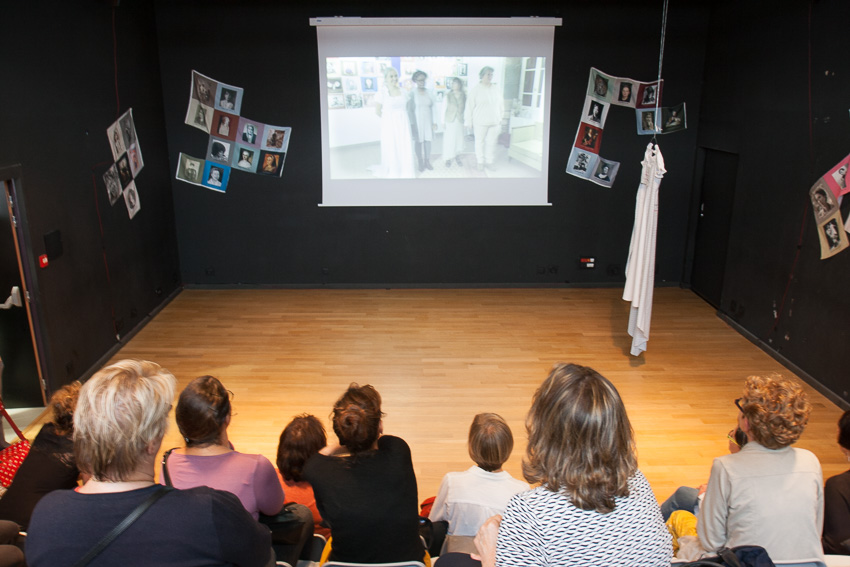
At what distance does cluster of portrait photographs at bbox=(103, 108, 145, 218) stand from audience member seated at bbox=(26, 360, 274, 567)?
→ 461 centimetres

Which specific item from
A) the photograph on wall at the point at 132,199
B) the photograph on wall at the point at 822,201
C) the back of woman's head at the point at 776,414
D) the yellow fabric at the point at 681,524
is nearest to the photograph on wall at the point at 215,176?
the photograph on wall at the point at 132,199

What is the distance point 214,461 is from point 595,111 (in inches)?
231

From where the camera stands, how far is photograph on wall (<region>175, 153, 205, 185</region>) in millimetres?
6934

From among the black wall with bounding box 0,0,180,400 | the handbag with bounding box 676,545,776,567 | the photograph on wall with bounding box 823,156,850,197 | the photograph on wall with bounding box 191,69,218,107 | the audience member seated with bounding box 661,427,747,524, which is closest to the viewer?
the handbag with bounding box 676,545,776,567

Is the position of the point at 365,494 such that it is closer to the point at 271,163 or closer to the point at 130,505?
the point at 130,505

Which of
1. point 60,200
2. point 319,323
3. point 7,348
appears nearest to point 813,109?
point 319,323

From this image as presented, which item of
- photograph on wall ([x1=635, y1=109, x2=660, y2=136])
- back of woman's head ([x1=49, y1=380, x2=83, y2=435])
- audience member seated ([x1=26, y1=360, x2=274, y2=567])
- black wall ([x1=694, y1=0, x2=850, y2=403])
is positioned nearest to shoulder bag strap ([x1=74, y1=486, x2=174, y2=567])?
audience member seated ([x1=26, y1=360, x2=274, y2=567])

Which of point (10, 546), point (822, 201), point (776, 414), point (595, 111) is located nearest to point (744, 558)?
point (776, 414)

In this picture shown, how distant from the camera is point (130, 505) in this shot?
1.34m

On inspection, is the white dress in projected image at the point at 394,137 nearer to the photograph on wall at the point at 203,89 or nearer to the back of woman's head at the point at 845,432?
the photograph on wall at the point at 203,89

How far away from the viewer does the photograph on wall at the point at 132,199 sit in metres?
A: 5.88

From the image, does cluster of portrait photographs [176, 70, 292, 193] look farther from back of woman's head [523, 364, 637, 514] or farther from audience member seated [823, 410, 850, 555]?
back of woman's head [523, 364, 637, 514]

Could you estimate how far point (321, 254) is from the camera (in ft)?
23.7

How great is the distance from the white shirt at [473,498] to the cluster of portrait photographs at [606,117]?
5164 millimetres
